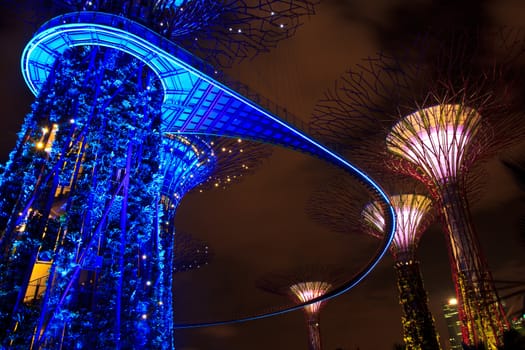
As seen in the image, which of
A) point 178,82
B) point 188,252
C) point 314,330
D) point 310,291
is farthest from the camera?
point 310,291

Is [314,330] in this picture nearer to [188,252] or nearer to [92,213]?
[188,252]

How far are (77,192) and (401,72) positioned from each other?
1218 centimetres

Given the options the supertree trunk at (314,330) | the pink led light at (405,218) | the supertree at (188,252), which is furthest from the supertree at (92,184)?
the supertree trunk at (314,330)

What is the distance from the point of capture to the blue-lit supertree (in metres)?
9.20

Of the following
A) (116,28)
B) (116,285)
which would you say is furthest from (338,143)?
(116,285)

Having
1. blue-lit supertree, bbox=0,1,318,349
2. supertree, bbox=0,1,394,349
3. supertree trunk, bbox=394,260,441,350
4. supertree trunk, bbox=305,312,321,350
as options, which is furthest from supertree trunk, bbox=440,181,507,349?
supertree trunk, bbox=305,312,321,350

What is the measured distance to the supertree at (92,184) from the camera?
9250 mm

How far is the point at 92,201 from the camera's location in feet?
34.0

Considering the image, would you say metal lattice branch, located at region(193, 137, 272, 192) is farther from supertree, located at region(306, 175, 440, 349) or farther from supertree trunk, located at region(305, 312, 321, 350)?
supertree trunk, located at region(305, 312, 321, 350)

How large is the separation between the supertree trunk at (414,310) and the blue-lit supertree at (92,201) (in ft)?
56.9

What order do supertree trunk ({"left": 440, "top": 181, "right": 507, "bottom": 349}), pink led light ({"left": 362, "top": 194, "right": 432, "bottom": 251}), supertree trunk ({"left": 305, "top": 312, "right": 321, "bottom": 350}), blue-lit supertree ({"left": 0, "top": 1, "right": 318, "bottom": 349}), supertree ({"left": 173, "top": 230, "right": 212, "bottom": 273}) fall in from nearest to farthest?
1. blue-lit supertree ({"left": 0, "top": 1, "right": 318, "bottom": 349})
2. supertree trunk ({"left": 440, "top": 181, "right": 507, "bottom": 349})
3. pink led light ({"left": 362, "top": 194, "right": 432, "bottom": 251})
4. supertree ({"left": 173, "top": 230, "right": 212, "bottom": 273})
5. supertree trunk ({"left": 305, "top": 312, "right": 321, "bottom": 350})

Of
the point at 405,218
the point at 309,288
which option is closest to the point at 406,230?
the point at 405,218

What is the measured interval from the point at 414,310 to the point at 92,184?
65.9ft

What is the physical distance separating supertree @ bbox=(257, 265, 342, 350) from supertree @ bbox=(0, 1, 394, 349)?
25232 millimetres
